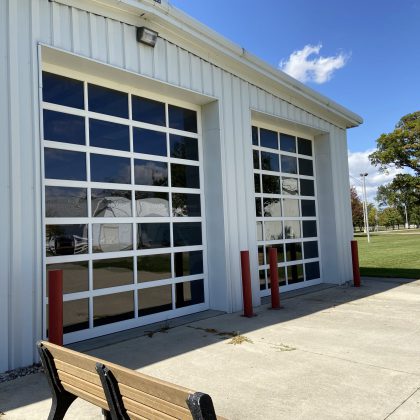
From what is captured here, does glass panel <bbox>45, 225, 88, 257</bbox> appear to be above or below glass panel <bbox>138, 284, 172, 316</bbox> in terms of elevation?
above

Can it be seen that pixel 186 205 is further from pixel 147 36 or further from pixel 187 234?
pixel 147 36

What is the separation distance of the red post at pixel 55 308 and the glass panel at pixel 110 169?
1.85 metres

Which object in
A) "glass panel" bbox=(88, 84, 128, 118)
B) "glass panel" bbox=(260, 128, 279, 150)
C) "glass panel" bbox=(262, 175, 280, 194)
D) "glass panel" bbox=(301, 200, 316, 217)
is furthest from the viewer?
"glass panel" bbox=(301, 200, 316, 217)

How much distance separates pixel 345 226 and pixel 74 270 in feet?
23.8

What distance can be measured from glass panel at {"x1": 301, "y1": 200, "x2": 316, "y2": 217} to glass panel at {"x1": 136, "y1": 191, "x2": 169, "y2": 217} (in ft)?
14.5

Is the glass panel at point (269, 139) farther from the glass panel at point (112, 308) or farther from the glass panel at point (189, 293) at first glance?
the glass panel at point (112, 308)

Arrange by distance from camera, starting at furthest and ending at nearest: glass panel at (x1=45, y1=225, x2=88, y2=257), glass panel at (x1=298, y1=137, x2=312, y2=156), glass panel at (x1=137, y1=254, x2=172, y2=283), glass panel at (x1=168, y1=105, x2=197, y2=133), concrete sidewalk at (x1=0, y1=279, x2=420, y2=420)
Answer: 1. glass panel at (x1=298, y1=137, x2=312, y2=156)
2. glass panel at (x1=168, y1=105, x2=197, y2=133)
3. glass panel at (x1=137, y1=254, x2=172, y2=283)
4. glass panel at (x1=45, y1=225, x2=88, y2=257)
5. concrete sidewalk at (x1=0, y1=279, x2=420, y2=420)

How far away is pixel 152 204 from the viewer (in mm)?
6926

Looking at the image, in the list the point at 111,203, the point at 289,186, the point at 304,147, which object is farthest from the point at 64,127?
the point at 304,147

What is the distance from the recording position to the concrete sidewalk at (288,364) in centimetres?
354

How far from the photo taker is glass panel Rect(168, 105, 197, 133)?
7445 millimetres

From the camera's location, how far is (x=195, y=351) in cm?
513

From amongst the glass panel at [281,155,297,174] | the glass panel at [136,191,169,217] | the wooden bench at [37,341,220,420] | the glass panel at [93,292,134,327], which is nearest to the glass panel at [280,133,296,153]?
the glass panel at [281,155,297,174]

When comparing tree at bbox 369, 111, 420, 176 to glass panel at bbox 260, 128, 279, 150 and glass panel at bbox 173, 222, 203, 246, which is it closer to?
glass panel at bbox 260, 128, 279, 150
